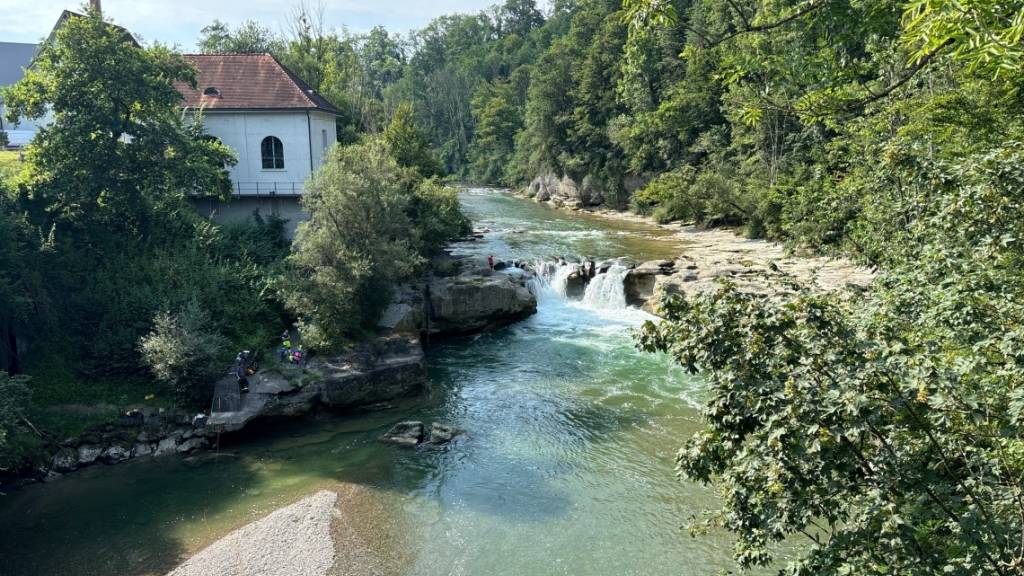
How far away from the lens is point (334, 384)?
747 inches

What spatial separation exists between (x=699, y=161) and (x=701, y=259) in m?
22.6

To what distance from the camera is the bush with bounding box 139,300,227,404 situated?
17734mm

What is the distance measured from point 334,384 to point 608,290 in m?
13.7

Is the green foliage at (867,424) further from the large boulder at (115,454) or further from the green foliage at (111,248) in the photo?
the green foliage at (111,248)

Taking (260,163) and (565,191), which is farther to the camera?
(565,191)

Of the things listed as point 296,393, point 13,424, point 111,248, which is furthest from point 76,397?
point 111,248

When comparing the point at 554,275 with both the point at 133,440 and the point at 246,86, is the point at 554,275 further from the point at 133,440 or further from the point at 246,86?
the point at 133,440

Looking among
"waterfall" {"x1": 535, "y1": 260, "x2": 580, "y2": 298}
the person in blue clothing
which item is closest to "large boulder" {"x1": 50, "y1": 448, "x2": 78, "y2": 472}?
the person in blue clothing

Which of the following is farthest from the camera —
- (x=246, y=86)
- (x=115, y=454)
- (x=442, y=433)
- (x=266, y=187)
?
(x=246, y=86)

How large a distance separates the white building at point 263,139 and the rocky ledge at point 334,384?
11541 mm

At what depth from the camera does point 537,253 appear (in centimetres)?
3481

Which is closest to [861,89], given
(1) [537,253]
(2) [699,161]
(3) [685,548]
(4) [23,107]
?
(3) [685,548]

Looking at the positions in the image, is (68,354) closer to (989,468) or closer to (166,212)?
(166,212)

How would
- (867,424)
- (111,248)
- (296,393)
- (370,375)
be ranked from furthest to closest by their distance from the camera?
(111,248)
(370,375)
(296,393)
(867,424)
